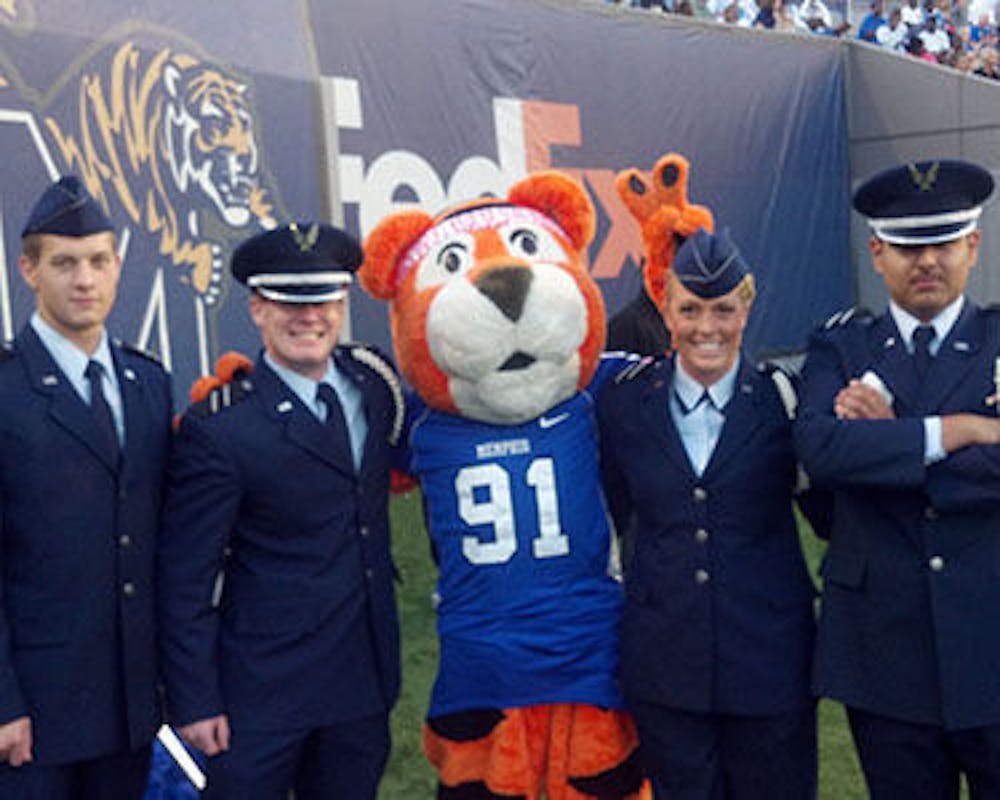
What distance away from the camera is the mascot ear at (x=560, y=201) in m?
3.06

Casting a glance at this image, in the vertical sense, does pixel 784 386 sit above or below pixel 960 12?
below

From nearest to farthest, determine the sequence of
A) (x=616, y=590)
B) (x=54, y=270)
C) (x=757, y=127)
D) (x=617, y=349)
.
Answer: (x=54, y=270), (x=616, y=590), (x=617, y=349), (x=757, y=127)

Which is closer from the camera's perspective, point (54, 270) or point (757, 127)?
point (54, 270)

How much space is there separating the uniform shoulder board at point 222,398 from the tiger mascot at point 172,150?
9.96 ft

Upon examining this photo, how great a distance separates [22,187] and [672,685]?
3826 millimetres

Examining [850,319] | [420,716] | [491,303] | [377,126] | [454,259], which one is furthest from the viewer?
[377,126]

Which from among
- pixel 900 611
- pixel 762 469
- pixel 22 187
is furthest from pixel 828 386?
pixel 22 187

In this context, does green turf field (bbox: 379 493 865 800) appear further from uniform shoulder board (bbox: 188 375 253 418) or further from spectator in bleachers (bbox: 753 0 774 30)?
spectator in bleachers (bbox: 753 0 774 30)

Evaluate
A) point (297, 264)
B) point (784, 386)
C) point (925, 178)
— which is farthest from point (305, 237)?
point (925, 178)

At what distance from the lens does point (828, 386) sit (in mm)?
2395

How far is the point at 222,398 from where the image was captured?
8.39ft

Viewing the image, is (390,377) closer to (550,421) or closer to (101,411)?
(550,421)

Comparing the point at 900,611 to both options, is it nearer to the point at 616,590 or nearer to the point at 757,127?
the point at 616,590

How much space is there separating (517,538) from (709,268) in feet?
2.54
